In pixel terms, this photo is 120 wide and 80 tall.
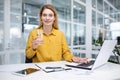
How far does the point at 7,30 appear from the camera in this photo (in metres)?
3.68

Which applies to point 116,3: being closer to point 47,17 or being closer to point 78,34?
point 78,34

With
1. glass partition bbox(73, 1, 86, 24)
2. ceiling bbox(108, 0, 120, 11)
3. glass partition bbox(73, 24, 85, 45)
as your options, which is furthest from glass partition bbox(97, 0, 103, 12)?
glass partition bbox(73, 24, 85, 45)

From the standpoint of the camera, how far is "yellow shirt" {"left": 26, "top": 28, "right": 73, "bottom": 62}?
2.11 meters

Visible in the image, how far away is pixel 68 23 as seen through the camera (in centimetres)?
513

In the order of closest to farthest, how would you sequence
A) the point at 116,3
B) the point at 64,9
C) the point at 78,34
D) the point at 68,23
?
the point at 68,23 → the point at 64,9 → the point at 78,34 → the point at 116,3

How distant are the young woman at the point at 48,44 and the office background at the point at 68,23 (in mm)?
754

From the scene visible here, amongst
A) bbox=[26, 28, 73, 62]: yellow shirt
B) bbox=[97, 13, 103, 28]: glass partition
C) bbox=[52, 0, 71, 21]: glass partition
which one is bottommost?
bbox=[26, 28, 73, 62]: yellow shirt

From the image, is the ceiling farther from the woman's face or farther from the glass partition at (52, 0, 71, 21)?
the woman's face

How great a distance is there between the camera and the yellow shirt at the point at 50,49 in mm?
2105

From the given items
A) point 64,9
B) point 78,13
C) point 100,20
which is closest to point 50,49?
point 64,9

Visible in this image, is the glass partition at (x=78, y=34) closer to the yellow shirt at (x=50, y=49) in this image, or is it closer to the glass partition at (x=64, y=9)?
the glass partition at (x=64, y=9)

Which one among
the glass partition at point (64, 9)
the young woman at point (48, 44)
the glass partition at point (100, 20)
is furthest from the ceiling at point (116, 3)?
the young woman at point (48, 44)

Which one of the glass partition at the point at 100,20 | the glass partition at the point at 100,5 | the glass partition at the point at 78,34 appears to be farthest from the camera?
the glass partition at the point at 100,20

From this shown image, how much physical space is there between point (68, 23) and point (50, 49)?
3.05 meters
